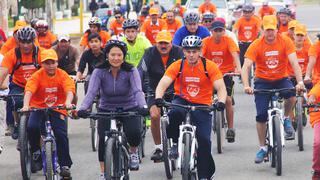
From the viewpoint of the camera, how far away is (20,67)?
13.4 meters

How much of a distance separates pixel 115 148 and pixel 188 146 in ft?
2.62

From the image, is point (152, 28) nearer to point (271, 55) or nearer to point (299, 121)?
point (299, 121)

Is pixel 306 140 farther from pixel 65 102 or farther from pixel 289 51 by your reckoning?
pixel 65 102

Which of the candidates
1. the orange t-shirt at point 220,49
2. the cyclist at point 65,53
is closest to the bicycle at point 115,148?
the orange t-shirt at point 220,49

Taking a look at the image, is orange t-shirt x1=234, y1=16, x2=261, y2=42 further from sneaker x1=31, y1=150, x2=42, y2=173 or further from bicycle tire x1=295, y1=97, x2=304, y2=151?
sneaker x1=31, y1=150, x2=42, y2=173

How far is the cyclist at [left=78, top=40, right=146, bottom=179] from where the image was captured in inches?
402

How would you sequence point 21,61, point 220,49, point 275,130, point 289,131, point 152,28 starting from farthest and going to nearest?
point 152,28, point 220,49, point 289,131, point 21,61, point 275,130

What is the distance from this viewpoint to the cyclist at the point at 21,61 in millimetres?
12422

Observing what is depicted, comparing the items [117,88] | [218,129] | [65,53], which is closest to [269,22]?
[218,129]

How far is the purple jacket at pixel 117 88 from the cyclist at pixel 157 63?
7.01 feet

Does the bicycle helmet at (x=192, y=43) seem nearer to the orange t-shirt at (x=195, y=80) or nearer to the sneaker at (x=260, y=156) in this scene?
the orange t-shirt at (x=195, y=80)

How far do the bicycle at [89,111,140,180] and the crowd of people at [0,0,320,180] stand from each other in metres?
0.17

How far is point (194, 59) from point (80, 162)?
3.41 meters

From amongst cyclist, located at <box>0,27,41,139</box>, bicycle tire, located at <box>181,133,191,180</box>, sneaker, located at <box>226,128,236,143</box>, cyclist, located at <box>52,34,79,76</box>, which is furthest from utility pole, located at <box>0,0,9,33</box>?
bicycle tire, located at <box>181,133,191,180</box>
